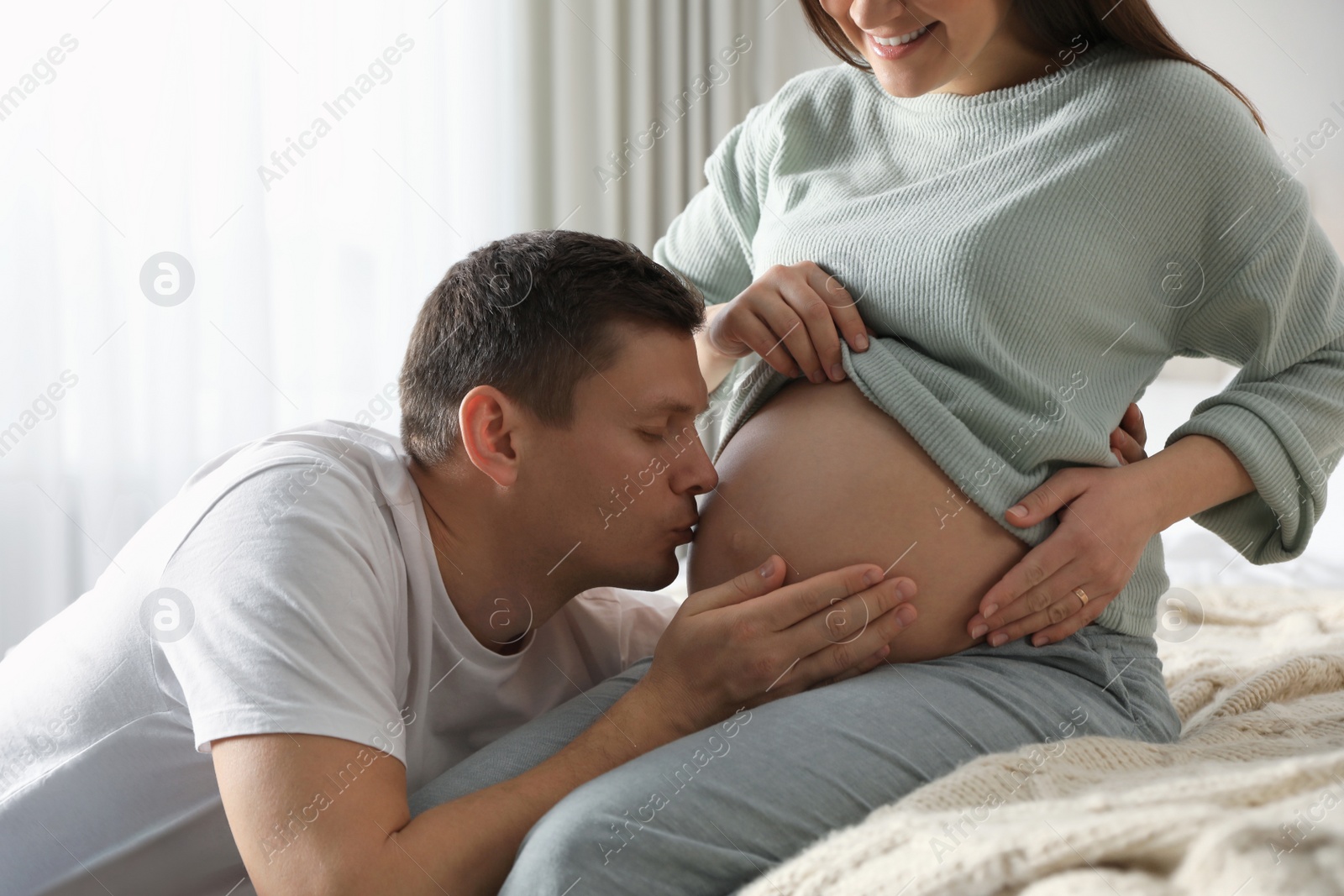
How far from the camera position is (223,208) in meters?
1.98

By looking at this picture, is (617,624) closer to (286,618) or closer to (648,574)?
(648,574)

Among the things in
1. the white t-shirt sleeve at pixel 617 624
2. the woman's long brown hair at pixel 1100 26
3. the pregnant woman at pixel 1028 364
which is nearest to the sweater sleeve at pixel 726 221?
the pregnant woman at pixel 1028 364

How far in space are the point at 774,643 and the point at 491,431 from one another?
302 millimetres

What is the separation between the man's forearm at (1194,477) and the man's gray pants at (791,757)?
0.12 metres

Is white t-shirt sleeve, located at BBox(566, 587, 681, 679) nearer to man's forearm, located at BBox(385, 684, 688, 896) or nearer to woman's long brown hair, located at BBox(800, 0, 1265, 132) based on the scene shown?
man's forearm, located at BBox(385, 684, 688, 896)

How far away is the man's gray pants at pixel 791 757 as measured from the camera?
0.66 m

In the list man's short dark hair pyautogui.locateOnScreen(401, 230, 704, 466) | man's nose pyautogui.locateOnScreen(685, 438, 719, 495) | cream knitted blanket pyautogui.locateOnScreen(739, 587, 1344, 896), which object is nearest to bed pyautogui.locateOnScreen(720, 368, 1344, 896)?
cream knitted blanket pyautogui.locateOnScreen(739, 587, 1344, 896)

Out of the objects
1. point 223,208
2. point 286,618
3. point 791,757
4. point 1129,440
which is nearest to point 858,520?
point 791,757

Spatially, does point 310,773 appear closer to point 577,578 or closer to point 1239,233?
point 577,578

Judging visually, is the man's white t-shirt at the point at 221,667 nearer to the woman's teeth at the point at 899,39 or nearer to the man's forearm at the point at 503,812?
the man's forearm at the point at 503,812

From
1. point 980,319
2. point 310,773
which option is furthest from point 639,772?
point 980,319

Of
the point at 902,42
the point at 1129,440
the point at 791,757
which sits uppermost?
the point at 902,42

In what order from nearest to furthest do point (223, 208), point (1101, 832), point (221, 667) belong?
1. point (1101, 832)
2. point (221, 667)
3. point (223, 208)

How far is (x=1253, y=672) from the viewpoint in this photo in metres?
1.13
